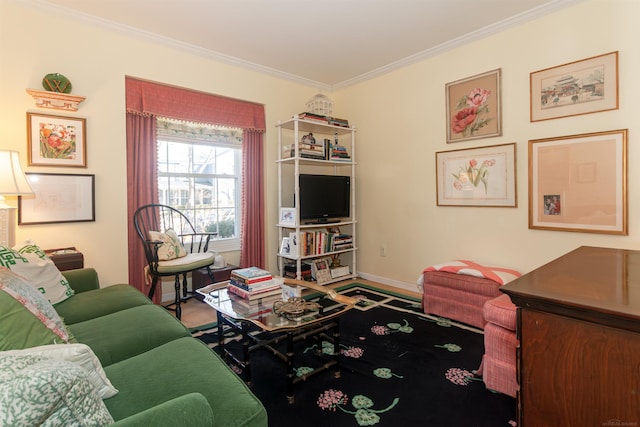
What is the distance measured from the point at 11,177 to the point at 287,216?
96.2 inches

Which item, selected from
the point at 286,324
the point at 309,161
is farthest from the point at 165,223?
the point at 286,324

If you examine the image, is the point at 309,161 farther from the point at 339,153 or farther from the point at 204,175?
the point at 204,175

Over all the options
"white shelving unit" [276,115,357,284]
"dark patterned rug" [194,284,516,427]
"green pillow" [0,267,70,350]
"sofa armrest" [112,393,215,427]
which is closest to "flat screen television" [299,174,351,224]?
"white shelving unit" [276,115,357,284]

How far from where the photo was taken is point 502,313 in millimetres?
1794

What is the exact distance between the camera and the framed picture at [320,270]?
397cm

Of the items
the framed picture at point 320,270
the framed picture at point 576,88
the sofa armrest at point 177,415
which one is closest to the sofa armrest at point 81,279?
the sofa armrest at point 177,415

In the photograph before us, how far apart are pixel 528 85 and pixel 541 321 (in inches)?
105

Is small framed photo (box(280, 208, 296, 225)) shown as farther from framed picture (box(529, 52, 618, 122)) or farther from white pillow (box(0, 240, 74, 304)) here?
framed picture (box(529, 52, 618, 122))

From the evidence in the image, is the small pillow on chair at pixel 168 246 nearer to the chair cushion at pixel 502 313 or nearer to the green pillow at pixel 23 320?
the green pillow at pixel 23 320

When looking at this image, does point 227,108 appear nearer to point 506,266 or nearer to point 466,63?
point 466,63

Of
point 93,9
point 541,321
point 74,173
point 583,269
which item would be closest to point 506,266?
point 583,269

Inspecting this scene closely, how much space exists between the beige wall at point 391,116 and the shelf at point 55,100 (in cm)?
9

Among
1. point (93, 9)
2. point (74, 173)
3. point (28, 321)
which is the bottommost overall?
point (28, 321)

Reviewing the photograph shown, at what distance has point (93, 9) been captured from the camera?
2.70 meters
